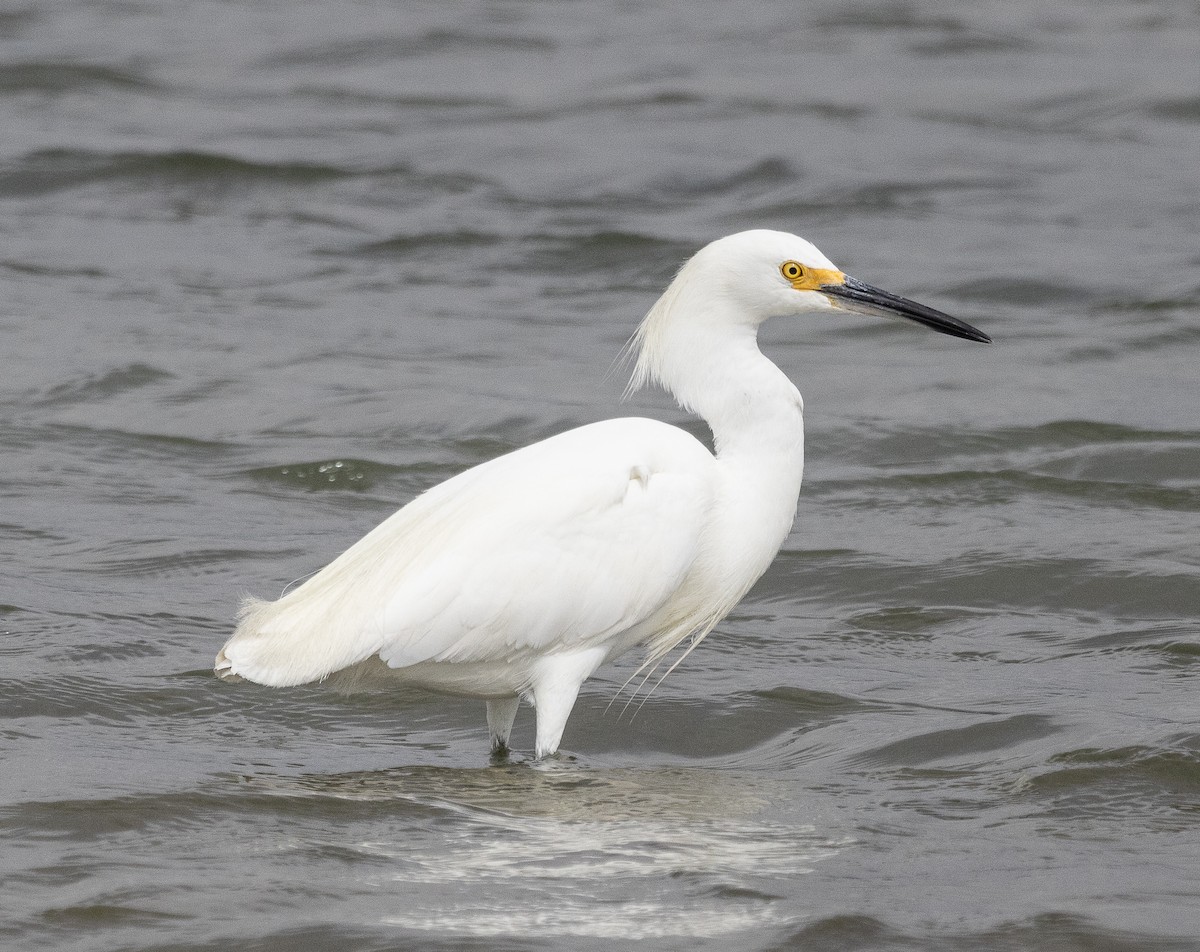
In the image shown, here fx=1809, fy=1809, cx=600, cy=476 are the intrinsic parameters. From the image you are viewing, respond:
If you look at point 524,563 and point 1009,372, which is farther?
point 1009,372

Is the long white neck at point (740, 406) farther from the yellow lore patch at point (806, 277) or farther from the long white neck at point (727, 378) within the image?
the yellow lore patch at point (806, 277)

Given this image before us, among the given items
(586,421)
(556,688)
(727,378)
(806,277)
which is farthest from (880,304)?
(586,421)

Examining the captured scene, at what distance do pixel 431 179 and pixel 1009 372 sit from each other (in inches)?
252

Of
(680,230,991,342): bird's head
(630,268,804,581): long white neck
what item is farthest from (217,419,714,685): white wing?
(680,230,991,342): bird's head

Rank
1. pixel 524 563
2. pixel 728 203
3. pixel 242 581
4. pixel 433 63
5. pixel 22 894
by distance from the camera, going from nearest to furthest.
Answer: pixel 22 894 < pixel 524 563 < pixel 242 581 < pixel 728 203 < pixel 433 63

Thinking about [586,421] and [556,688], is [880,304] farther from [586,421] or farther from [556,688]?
[586,421]

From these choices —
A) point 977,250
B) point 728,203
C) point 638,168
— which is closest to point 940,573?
point 977,250

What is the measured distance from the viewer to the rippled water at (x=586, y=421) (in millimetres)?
4727

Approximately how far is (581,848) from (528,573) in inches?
38.9

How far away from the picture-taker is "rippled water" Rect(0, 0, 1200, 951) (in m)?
4.73

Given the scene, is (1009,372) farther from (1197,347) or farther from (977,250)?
(977,250)

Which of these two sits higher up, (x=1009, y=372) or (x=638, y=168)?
(x=638, y=168)

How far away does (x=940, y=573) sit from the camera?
7965 mm

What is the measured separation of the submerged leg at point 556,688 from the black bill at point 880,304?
4.63ft
